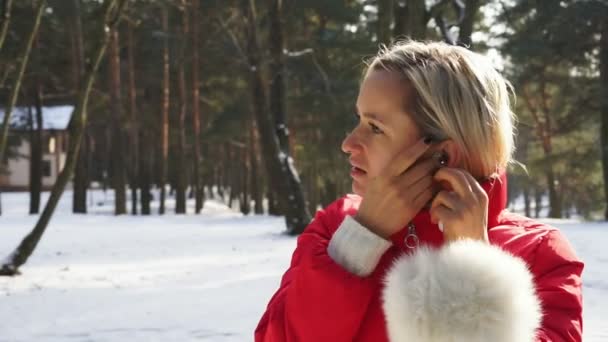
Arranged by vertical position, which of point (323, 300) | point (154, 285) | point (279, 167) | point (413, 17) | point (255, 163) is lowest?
point (154, 285)

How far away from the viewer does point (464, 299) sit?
114 cm

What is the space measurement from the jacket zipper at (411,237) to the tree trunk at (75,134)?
27.2ft

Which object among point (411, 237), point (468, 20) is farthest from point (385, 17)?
point (411, 237)

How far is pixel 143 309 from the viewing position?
293 inches

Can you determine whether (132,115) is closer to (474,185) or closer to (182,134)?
(182,134)

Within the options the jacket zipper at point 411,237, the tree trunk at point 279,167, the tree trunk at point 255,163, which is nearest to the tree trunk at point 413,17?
the tree trunk at point 279,167

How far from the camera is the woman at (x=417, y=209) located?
4.50 feet

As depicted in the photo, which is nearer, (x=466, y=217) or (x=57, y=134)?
(x=466, y=217)

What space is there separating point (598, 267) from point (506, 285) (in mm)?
9228

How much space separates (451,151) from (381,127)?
163 mm

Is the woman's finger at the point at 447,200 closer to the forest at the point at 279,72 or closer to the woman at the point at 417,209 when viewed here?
the woman at the point at 417,209

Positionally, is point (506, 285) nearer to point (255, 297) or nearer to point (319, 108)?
point (255, 297)

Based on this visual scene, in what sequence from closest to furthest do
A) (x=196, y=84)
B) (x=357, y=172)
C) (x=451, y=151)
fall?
(x=451, y=151) < (x=357, y=172) < (x=196, y=84)

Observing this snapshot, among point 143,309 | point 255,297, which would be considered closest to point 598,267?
point 255,297
